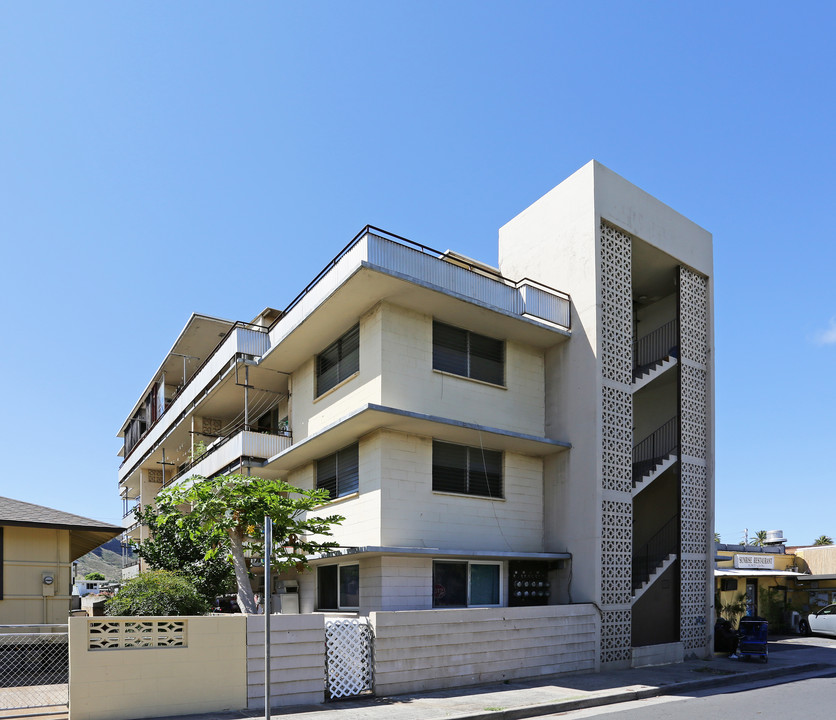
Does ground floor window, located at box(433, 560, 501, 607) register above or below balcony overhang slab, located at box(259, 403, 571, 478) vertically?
below

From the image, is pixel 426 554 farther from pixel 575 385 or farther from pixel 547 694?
pixel 575 385

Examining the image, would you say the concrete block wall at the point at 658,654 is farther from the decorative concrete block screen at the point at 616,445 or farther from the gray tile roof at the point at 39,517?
the gray tile roof at the point at 39,517

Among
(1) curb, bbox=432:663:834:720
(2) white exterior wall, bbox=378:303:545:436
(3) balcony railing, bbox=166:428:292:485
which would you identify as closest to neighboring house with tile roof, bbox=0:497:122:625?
(3) balcony railing, bbox=166:428:292:485

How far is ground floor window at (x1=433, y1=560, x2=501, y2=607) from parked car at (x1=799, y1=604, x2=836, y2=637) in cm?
1870

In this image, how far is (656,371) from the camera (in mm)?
20656

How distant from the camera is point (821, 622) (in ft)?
97.0

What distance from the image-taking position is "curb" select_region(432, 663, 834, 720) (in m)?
12.2

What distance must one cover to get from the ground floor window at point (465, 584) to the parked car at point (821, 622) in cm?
1870

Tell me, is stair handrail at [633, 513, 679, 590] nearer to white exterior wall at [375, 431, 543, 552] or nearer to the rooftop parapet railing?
white exterior wall at [375, 431, 543, 552]

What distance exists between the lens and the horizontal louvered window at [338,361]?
18.8 m

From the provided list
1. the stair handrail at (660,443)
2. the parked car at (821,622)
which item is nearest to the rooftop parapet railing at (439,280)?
the stair handrail at (660,443)

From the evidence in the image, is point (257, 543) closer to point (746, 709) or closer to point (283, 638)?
point (283, 638)

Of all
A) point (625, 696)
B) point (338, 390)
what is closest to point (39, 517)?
point (338, 390)

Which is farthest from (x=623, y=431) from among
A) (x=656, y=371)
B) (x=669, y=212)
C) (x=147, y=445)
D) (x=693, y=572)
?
(x=147, y=445)
